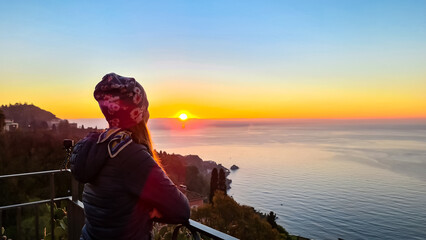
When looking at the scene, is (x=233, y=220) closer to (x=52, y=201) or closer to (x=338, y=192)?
(x=52, y=201)

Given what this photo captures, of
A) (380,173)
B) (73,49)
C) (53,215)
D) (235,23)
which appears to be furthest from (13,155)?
(380,173)

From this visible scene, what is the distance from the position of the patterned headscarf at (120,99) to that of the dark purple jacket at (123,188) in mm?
88

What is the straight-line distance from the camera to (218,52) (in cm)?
3098

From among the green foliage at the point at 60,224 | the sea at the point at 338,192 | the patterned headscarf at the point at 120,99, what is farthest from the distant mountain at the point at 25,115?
the patterned headscarf at the point at 120,99

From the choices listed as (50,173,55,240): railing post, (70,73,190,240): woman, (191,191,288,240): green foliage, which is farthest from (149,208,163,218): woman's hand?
(191,191,288,240): green foliage

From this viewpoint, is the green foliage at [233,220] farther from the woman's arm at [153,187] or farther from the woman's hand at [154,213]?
the woman's arm at [153,187]

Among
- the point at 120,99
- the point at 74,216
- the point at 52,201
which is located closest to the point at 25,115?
the point at 52,201

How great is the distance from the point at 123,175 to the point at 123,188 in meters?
0.05

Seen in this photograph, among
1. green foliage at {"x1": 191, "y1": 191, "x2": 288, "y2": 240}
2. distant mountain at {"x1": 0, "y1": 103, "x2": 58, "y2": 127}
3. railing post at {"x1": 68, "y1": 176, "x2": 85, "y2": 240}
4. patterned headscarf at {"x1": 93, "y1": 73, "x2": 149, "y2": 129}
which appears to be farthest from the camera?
distant mountain at {"x1": 0, "y1": 103, "x2": 58, "y2": 127}

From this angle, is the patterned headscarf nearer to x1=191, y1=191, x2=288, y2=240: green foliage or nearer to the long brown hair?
the long brown hair

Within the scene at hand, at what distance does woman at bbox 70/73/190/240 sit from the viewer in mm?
1072

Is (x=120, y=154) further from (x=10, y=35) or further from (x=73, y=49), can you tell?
(x=73, y=49)

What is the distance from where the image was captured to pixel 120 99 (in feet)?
3.86

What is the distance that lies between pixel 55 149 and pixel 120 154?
25.9 meters
